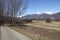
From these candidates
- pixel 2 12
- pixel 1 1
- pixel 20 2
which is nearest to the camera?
pixel 20 2

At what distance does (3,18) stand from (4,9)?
4788 mm

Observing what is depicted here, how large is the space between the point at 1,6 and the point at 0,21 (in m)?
6.02

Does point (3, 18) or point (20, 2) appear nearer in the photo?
point (20, 2)

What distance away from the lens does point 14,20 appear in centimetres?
5856

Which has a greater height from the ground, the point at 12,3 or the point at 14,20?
the point at 12,3

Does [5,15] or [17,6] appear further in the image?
[5,15]

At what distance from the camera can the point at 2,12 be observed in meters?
70.4

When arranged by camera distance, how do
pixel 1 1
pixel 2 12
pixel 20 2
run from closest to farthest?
pixel 20 2 → pixel 1 1 → pixel 2 12

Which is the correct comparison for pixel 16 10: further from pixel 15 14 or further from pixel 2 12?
pixel 2 12

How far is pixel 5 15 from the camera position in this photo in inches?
2827

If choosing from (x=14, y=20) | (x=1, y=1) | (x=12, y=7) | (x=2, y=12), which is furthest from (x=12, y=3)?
(x=2, y=12)

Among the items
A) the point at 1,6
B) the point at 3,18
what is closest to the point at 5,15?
the point at 3,18

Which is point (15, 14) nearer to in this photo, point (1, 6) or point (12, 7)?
point (12, 7)

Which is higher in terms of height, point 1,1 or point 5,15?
point 1,1
